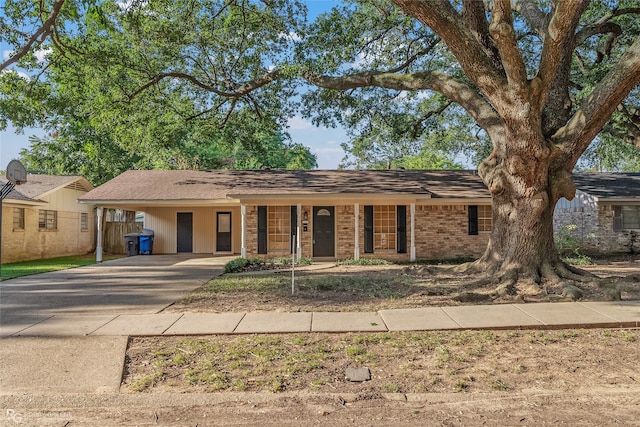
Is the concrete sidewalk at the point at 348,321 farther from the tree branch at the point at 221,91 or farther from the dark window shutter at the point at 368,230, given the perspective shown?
the dark window shutter at the point at 368,230

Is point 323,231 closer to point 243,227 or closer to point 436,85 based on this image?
point 243,227

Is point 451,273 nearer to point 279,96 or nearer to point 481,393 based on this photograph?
point 481,393

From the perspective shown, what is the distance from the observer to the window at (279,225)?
1667 cm

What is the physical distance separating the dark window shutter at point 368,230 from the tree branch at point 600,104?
820 cm

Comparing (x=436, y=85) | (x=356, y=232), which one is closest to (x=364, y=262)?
(x=356, y=232)

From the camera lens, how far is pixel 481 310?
23.1 feet

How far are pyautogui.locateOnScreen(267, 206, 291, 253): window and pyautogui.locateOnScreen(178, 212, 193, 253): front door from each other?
15.7 feet

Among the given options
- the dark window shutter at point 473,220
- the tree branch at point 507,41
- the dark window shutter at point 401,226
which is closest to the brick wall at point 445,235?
the dark window shutter at point 473,220

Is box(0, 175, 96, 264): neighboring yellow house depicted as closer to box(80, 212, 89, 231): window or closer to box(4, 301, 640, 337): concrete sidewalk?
box(80, 212, 89, 231): window

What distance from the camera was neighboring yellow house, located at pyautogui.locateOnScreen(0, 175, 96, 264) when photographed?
1709 cm

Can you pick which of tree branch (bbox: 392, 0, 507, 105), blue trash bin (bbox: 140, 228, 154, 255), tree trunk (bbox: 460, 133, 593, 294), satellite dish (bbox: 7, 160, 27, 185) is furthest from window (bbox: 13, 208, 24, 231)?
tree trunk (bbox: 460, 133, 593, 294)

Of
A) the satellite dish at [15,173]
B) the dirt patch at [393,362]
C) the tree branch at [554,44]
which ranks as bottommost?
the dirt patch at [393,362]

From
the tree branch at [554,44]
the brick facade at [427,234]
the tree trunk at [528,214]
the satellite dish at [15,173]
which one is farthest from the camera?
the brick facade at [427,234]

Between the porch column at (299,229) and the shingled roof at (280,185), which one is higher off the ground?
the shingled roof at (280,185)
